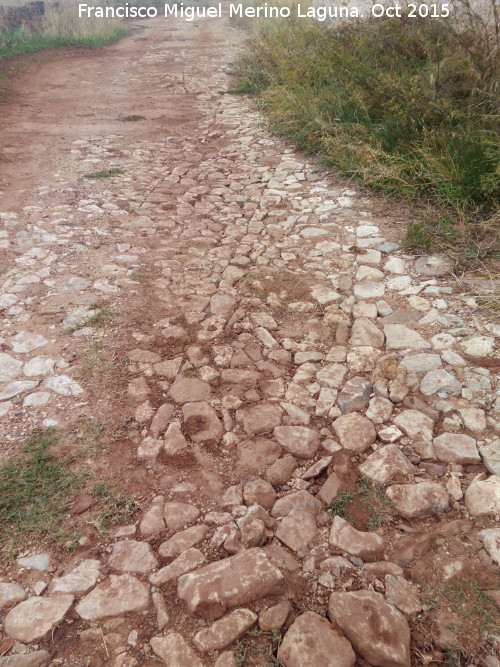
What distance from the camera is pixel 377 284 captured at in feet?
10.6

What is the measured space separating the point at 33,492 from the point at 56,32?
13.0m

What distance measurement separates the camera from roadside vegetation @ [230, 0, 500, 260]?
3521mm

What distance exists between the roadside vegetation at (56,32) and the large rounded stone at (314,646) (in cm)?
1133

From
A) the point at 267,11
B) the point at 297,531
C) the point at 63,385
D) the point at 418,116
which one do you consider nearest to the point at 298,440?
the point at 297,531

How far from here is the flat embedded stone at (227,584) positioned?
1623 mm

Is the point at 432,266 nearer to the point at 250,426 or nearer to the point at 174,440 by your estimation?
the point at 250,426

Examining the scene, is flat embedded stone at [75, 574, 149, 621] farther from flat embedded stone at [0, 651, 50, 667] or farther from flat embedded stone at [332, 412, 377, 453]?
flat embedded stone at [332, 412, 377, 453]

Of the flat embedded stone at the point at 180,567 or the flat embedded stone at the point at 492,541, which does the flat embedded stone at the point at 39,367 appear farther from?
the flat embedded stone at the point at 492,541

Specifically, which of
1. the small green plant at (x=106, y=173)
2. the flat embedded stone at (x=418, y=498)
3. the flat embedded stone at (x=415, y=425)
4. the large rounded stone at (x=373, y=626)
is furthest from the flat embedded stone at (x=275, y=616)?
the small green plant at (x=106, y=173)

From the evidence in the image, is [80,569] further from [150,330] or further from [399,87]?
[399,87]

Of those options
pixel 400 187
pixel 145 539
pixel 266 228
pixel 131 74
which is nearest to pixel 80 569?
pixel 145 539

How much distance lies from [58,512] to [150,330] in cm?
123

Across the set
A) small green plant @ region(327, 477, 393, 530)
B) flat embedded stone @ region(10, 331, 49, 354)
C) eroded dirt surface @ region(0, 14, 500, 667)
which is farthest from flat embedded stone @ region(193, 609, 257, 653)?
flat embedded stone @ region(10, 331, 49, 354)

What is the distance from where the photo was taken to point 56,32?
38.9 feet
